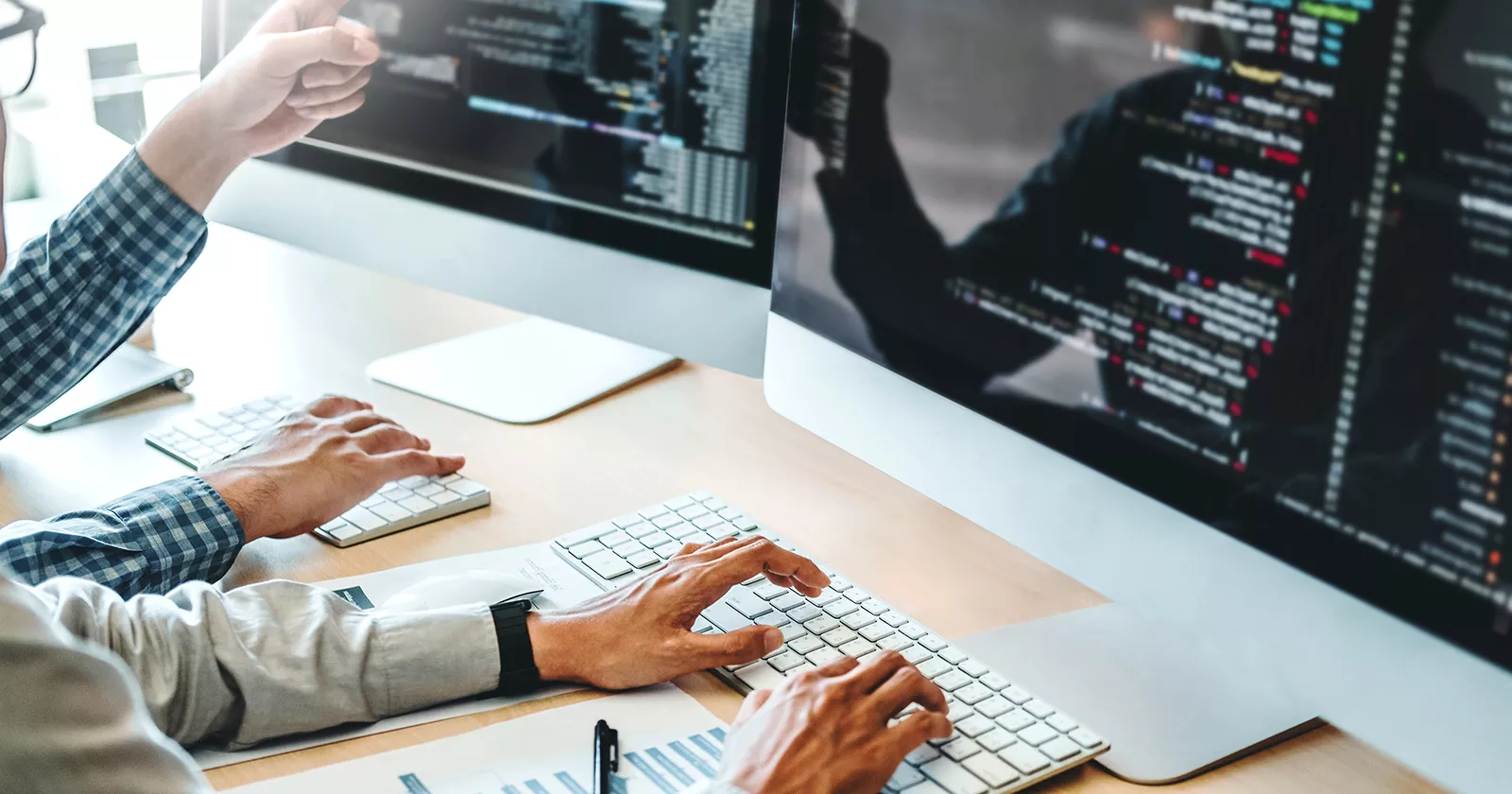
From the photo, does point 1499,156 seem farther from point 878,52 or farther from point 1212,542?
point 878,52

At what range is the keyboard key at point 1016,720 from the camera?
28.1 inches

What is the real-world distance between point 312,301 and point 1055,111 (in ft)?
3.35

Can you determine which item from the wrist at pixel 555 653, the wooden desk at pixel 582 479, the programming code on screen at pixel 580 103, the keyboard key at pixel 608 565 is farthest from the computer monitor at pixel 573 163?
the wrist at pixel 555 653

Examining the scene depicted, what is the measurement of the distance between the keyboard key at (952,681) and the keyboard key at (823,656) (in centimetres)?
6

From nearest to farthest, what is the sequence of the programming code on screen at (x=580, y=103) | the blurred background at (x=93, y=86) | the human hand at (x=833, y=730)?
1. the human hand at (x=833, y=730)
2. the programming code on screen at (x=580, y=103)
3. the blurred background at (x=93, y=86)

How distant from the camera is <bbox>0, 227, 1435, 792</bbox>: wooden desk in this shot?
746mm

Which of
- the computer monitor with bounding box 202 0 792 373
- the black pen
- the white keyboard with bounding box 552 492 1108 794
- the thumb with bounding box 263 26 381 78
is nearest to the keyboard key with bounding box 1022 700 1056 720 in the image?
the white keyboard with bounding box 552 492 1108 794

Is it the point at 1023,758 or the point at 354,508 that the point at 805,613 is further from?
the point at 354,508

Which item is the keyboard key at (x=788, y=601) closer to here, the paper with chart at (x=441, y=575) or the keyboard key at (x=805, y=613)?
the keyboard key at (x=805, y=613)

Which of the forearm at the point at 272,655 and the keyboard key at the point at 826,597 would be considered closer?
the forearm at the point at 272,655

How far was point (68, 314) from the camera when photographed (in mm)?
1119

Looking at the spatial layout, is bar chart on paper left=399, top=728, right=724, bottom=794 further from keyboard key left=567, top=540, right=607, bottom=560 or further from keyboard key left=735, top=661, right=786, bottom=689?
keyboard key left=567, top=540, right=607, bottom=560

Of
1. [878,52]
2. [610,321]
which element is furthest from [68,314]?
[878,52]

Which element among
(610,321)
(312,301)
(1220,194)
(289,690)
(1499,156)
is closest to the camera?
(1499,156)
